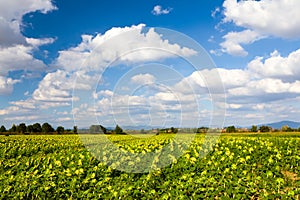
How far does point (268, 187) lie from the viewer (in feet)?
30.8

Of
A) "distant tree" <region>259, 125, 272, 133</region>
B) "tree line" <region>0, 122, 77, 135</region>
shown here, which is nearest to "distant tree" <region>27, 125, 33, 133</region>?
"tree line" <region>0, 122, 77, 135</region>

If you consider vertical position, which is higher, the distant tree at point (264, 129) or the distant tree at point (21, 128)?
the distant tree at point (21, 128)

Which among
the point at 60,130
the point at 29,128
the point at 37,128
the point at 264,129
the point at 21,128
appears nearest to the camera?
the point at 264,129

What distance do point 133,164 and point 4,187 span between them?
4955 mm

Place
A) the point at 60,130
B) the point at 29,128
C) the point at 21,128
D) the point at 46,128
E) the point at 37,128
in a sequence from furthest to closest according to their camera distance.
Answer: the point at 37,128
the point at 46,128
the point at 60,130
the point at 29,128
the point at 21,128

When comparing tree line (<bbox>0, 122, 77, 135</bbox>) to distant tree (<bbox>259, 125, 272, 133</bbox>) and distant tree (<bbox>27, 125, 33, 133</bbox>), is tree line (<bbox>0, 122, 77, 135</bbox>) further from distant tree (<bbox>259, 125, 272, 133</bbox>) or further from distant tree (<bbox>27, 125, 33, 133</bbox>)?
distant tree (<bbox>259, 125, 272, 133</bbox>)

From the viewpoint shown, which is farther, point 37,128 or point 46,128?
point 37,128

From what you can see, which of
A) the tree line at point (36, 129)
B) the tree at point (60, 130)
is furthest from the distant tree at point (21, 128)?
the tree at point (60, 130)

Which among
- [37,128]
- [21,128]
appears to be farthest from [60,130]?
[21,128]

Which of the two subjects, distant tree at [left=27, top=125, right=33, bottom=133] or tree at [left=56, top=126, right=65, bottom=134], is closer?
distant tree at [left=27, top=125, right=33, bottom=133]

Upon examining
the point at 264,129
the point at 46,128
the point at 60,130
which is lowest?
the point at 264,129

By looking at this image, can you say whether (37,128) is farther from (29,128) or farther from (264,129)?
(264,129)

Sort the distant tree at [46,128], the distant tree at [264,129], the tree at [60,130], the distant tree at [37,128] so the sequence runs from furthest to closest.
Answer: the distant tree at [37,128]
the distant tree at [46,128]
the tree at [60,130]
the distant tree at [264,129]

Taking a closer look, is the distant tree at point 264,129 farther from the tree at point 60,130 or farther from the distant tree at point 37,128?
the distant tree at point 37,128
